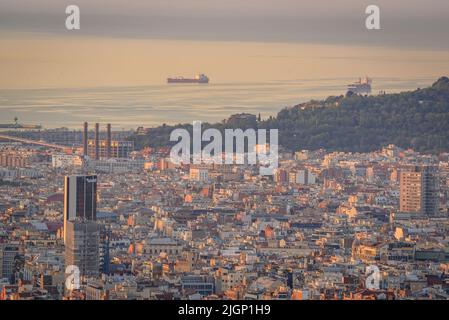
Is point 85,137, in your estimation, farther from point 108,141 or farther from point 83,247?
point 83,247

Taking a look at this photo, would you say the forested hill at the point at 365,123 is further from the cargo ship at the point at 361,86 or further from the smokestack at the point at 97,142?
the smokestack at the point at 97,142

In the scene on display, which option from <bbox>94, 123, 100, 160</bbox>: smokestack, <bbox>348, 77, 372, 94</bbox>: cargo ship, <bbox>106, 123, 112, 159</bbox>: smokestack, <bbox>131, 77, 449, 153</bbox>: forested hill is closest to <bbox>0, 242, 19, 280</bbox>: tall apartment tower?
<bbox>106, 123, 112, 159</bbox>: smokestack

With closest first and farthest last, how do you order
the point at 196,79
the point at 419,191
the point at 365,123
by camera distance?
the point at 419,191 → the point at 196,79 → the point at 365,123

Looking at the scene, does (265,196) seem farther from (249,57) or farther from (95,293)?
(95,293)

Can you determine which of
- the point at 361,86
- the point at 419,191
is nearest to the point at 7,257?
the point at 419,191

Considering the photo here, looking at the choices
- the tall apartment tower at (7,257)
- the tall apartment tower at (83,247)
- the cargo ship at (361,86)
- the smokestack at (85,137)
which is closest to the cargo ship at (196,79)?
the smokestack at (85,137)

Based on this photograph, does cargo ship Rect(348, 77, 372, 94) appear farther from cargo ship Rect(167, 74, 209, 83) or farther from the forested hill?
cargo ship Rect(167, 74, 209, 83)
